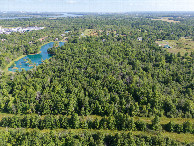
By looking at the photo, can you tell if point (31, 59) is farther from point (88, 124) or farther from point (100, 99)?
point (88, 124)

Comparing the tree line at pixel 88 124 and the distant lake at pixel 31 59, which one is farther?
the distant lake at pixel 31 59

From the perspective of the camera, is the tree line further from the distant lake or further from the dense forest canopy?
the distant lake

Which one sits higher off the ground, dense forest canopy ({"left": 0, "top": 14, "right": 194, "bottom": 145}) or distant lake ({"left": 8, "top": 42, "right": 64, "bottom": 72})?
distant lake ({"left": 8, "top": 42, "right": 64, "bottom": 72})

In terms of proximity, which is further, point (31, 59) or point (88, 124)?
point (31, 59)

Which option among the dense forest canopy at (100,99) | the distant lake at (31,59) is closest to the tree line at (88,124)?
the dense forest canopy at (100,99)

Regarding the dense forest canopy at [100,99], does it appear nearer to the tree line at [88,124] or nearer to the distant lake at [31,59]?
the tree line at [88,124]

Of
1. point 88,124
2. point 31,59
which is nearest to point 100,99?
point 88,124

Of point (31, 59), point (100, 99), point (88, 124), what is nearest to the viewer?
point (88, 124)

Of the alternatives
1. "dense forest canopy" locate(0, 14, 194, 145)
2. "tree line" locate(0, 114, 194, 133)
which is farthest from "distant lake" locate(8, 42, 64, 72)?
"tree line" locate(0, 114, 194, 133)

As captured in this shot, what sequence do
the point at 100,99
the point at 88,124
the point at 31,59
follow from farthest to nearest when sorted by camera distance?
the point at 31,59 → the point at 100,99 → the point at 88,124

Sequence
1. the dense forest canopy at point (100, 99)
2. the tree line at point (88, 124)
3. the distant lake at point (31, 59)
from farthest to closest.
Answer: the distant lake at point (31, 59), the dense forest canopy at point (100, 99), the tree line at point (88, 124)

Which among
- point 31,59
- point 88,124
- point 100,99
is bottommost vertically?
point 88,124
